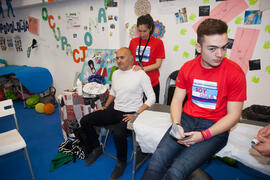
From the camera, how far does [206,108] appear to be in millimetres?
1180

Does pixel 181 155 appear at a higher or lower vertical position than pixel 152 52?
lower

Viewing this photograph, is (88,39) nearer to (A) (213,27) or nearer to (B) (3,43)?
(A) (213,27)

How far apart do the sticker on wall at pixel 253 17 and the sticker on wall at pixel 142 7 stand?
47.8 inches

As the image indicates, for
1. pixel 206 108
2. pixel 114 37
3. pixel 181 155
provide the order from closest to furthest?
pixel 181 155, pixel 206 108, pixel 114 37

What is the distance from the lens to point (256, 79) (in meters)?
1.93

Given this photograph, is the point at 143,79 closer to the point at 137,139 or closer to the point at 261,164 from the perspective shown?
the point at 137,139

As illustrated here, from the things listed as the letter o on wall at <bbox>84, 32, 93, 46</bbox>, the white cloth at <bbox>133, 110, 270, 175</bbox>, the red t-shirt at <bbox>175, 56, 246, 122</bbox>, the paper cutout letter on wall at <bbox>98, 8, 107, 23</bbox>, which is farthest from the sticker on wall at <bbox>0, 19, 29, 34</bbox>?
the red t-shirt at <bbox>175, 56, 246, 122</bbox>

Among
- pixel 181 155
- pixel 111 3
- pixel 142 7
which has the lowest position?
pixel 181 155

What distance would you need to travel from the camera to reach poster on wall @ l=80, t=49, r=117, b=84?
2.59m

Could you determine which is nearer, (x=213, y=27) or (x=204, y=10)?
(x=213, y=27)

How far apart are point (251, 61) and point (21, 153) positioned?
308 centimetres

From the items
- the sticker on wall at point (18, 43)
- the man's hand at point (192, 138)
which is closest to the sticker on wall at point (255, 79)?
the man's hand at point (192, 138)

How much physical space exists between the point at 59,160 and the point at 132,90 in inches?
47.0

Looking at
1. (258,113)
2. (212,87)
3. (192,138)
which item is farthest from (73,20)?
(258,113)
